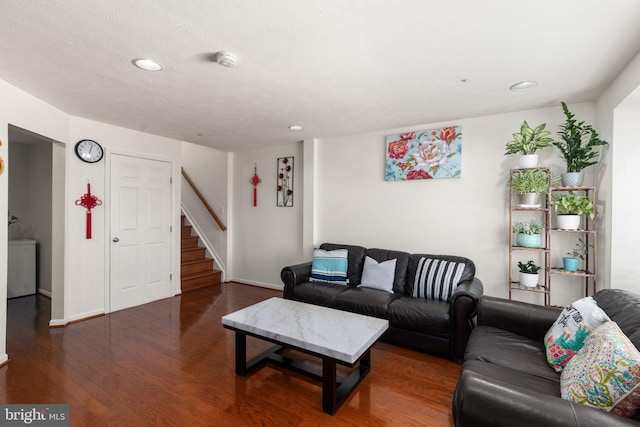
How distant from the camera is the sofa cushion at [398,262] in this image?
3.42 m

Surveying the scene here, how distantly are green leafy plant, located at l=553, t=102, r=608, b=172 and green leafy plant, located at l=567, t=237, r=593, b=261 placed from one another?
29.3 inches

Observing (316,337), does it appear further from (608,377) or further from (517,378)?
(608,377)

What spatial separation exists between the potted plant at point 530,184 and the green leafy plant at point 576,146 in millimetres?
215

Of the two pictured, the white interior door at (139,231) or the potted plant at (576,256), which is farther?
the white interior door at (139,231)

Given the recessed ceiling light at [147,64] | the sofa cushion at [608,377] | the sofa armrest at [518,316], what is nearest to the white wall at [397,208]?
the sofa armrest at [518,316]

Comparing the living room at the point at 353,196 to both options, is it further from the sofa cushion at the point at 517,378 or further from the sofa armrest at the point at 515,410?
the sofa armrest at the point at 515,410

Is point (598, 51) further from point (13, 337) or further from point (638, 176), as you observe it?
point (13, 337)

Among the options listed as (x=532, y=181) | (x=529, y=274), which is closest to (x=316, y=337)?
(x=529, y=274)

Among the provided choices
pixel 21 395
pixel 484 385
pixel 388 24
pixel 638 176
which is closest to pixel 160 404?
pixel 21 395

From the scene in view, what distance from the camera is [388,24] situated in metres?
1.71

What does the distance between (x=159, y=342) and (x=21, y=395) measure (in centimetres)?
100

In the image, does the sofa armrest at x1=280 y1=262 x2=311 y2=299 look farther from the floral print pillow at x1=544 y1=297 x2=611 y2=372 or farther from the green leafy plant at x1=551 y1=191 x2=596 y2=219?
the green leafy plant at x1=551 y1=191 x2=596 y2=219

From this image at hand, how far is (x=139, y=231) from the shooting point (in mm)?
4113

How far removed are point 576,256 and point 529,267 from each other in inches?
18.2
